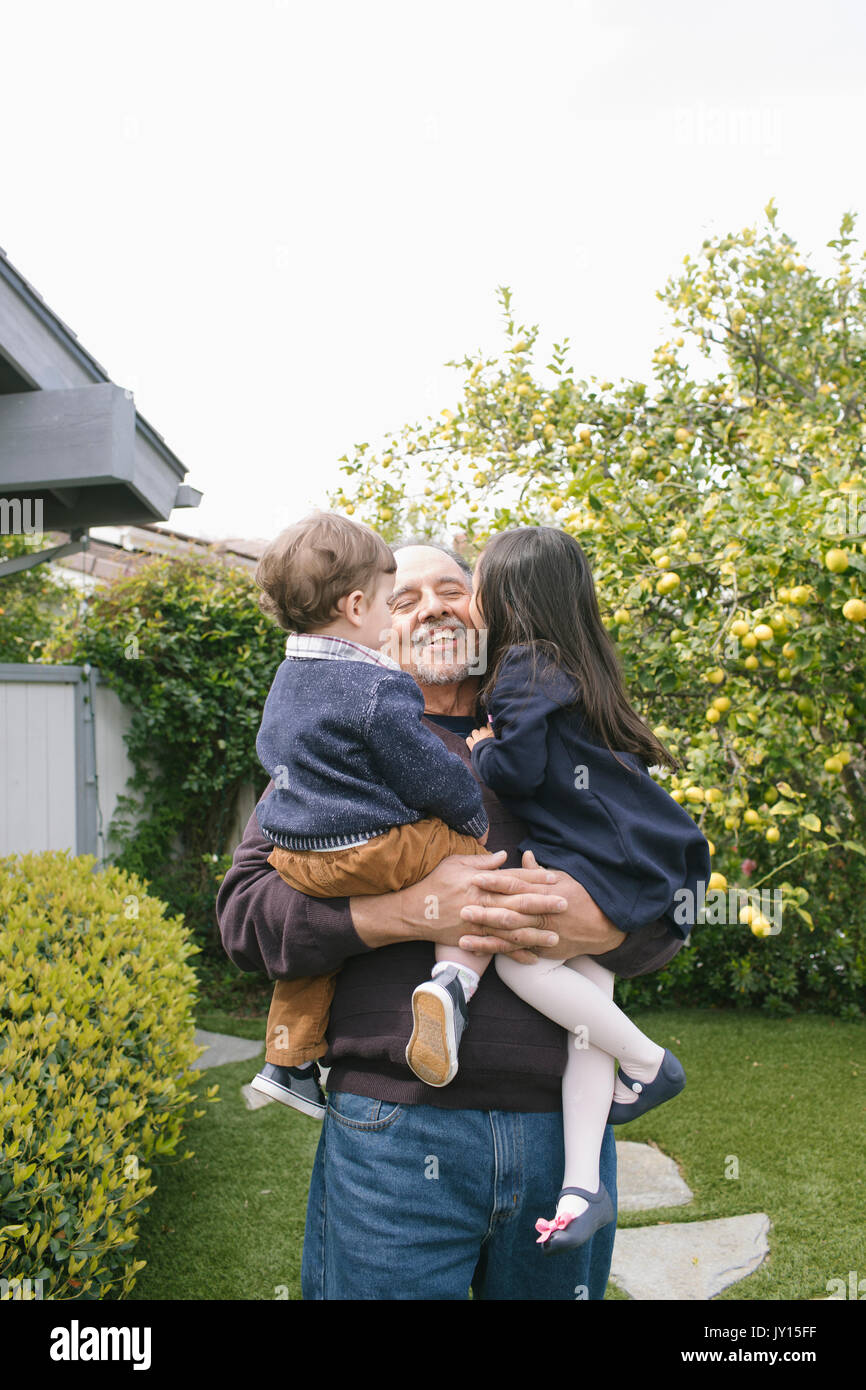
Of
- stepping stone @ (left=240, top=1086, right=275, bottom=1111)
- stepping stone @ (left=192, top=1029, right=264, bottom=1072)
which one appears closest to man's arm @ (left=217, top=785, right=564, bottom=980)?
stepping stone @ (left=240, top=1086, right=275, bottom=1111)

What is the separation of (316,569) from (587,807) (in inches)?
24.8

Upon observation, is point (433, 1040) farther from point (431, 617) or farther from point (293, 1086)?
point (431, 617)

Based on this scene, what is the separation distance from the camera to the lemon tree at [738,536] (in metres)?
3.13

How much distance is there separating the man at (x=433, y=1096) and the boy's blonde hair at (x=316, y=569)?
48 centimetres

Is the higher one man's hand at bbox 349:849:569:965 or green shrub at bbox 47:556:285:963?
green shrub at bbox 47:556:285:963

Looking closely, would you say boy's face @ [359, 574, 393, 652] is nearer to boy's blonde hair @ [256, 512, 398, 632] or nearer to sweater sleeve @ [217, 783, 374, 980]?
boy's blonde hair @ [256, 512, 398, 632]

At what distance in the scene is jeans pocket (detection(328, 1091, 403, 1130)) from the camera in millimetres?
1466

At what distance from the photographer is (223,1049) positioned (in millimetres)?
5402

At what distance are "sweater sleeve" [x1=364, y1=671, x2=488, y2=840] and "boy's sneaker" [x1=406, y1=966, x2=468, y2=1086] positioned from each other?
0.92 feet

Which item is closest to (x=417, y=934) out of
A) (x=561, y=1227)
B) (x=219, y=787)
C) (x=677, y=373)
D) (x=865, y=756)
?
(x=561, y=1227)

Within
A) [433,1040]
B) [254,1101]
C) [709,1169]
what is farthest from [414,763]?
[254,1101]

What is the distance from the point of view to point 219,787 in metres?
6.49

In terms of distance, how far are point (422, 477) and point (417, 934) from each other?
473 centimetres
